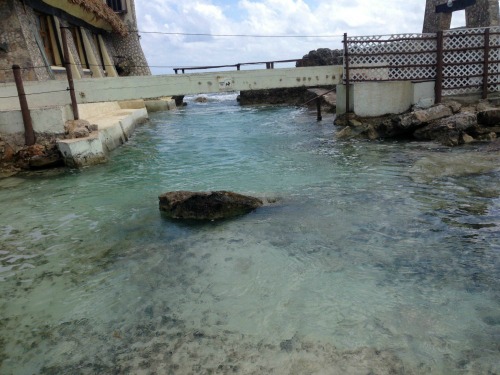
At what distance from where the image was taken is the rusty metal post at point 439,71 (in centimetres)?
1291

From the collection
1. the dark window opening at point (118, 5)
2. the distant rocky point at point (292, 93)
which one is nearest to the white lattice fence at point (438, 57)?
the distant rocky point at point (292, 93)

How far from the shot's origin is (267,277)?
16.3ft

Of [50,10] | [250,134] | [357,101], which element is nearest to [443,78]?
[357,101]

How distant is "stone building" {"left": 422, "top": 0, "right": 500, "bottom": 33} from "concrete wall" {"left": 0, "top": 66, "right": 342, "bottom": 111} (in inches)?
563

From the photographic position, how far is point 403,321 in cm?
395

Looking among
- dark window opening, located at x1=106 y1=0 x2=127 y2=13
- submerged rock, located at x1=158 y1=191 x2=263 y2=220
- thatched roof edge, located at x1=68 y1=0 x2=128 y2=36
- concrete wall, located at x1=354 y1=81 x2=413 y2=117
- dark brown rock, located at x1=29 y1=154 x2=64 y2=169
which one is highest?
dark window opening, located at x1=106 y1=0 x2=127 y2=13

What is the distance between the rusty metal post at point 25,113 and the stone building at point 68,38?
6.17ft

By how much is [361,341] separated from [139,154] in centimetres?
1077

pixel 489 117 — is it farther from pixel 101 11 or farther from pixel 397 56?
pixel 101 11

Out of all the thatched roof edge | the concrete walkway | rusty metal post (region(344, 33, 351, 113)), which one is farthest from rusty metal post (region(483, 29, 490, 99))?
the thatched roof edge

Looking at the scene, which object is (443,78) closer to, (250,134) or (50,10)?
(250,134)

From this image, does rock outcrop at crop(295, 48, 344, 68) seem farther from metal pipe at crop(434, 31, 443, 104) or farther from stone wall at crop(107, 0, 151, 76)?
metal pipe at crop(434, 31, 443, 104)

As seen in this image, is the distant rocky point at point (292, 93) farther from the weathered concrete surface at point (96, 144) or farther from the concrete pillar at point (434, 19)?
the weathered concrete surface at point (96, 144)

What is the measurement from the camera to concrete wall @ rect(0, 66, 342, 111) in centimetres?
1185
